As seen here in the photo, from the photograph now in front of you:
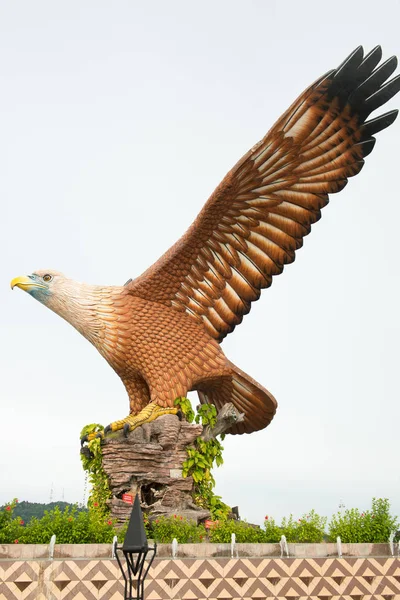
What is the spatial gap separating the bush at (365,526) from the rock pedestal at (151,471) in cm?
165

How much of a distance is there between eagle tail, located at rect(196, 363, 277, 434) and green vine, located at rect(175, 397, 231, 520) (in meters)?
0.43

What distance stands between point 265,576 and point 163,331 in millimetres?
3515

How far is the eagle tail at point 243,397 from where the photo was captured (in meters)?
8.56

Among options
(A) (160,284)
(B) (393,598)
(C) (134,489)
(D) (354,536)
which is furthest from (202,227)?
(B) (393,598)

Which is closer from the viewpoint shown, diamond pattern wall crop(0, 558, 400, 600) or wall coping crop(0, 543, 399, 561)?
diamond pattern wall crop(0, 558, 400, 600)

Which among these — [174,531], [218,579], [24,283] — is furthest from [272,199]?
[218,579]

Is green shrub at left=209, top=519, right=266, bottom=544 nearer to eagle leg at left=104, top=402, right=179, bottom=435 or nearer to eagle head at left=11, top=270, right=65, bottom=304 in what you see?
eagle leg at left=104, top=402, right=179, bottom=435

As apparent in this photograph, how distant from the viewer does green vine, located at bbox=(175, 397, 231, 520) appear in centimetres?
778

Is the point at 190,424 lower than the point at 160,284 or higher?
lower

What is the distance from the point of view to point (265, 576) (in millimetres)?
5934

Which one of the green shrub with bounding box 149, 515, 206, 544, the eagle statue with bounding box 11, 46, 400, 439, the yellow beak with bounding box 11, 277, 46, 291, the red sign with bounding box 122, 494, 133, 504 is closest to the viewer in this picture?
the green shrub with bounding box 149, 515, 206, 544

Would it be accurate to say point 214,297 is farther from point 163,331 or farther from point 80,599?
point 80,599

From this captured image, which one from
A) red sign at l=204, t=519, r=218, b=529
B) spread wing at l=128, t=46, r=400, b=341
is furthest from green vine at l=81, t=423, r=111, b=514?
spread wing at l=128, t=46, r=400, b=341

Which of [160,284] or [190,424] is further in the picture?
[160,284]
